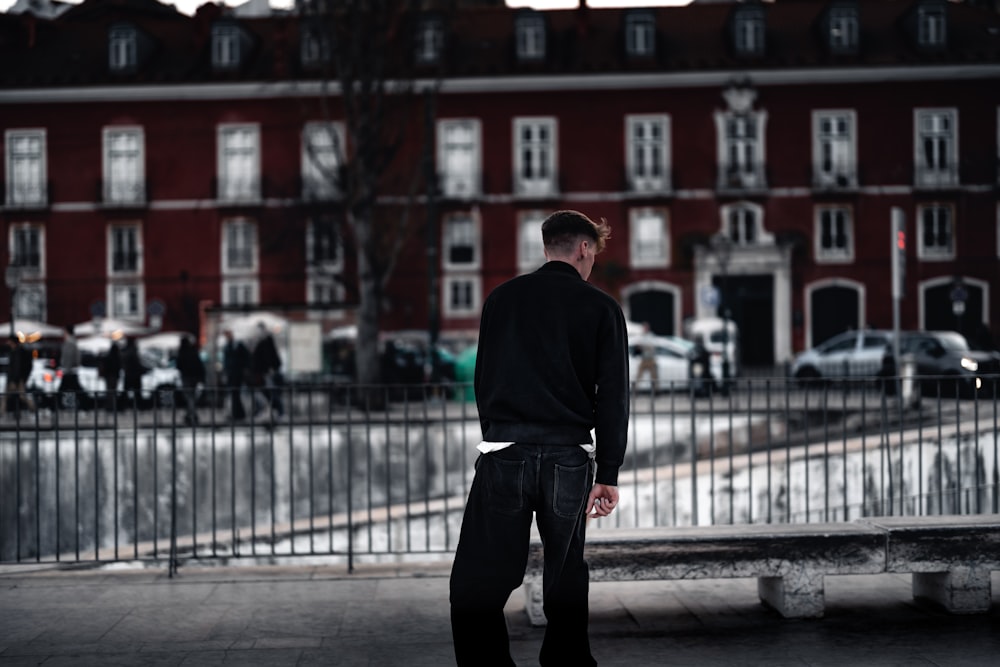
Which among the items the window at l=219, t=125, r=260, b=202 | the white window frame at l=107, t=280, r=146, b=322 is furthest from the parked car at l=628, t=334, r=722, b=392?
the white window frame at l=107, t=280, r=146, b=322

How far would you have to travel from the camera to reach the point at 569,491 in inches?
191

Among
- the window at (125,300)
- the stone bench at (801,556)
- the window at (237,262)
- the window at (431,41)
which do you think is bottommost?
the stone bench at (801,556)

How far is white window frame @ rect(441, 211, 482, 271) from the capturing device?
1708 inches

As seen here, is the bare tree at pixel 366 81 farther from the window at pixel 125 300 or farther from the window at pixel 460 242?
the window at pixel 125 300

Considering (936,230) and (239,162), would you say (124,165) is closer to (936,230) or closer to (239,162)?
(239,162)

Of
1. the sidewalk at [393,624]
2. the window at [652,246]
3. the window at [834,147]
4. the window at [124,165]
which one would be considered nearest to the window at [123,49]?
the window at [124,165]

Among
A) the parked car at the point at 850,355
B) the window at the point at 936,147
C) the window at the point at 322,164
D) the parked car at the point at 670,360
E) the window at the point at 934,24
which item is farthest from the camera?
the window at the point at 934,24

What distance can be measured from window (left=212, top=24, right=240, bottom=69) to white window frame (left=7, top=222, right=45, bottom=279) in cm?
830

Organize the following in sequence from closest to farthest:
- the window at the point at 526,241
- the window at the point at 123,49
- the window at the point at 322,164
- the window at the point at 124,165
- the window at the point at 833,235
Answer: the window at the point at 322,164
the window at the point at 833,235
the window at the point at 526,241
the window at the point at 124,165
the window at the point at 123,49

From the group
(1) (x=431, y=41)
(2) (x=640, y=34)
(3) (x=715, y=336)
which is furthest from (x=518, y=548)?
(2) (x=640, y=34)

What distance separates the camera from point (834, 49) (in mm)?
43281

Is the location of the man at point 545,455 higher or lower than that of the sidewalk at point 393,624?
higher

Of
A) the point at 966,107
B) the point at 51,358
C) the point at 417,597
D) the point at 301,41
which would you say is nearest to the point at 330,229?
the point at 301,41

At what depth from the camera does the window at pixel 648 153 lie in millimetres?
43219
